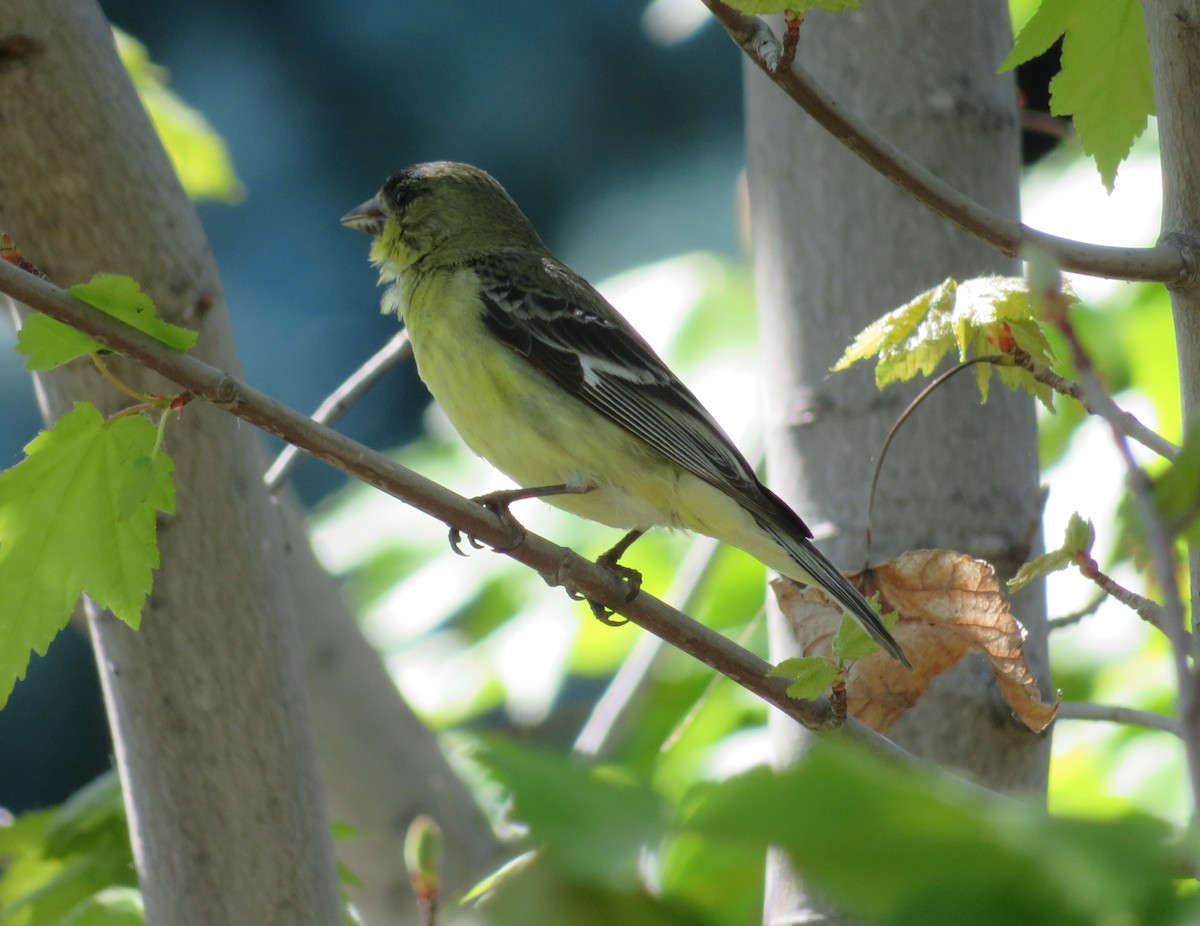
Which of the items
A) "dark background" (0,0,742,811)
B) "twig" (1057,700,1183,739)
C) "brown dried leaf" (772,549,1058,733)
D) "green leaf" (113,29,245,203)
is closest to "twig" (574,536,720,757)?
"brown dried leaf" (772,549,1058,733)

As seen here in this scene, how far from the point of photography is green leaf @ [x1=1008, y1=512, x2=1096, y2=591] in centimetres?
208

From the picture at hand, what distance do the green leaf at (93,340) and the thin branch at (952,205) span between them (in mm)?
926

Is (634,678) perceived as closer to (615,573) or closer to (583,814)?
(615,573)

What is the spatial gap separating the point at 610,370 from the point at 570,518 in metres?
1.17

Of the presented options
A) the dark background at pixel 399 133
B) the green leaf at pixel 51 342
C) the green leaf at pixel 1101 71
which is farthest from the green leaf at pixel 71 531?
the dark background at pixel 399 133

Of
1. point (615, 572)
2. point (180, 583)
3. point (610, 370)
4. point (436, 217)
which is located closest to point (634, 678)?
point (615, 572)

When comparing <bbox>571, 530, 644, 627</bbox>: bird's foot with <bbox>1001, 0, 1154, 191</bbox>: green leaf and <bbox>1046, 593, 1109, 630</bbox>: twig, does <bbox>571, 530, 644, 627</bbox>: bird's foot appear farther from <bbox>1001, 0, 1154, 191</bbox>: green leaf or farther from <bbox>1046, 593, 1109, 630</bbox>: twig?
<bbox>1001, 0, 1154, 191</bbox>: green leaf

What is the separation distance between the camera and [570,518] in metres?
4.77

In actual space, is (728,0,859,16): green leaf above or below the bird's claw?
below

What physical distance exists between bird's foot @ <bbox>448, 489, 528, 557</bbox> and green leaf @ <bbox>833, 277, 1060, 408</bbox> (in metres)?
0.61

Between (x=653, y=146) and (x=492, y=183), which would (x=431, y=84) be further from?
(x=492, y=183)

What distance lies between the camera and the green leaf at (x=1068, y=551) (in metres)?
2.08

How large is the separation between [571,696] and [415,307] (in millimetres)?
3972

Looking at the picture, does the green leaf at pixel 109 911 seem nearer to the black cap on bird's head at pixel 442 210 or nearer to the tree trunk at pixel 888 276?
the tree trunk at pixel 888 276
